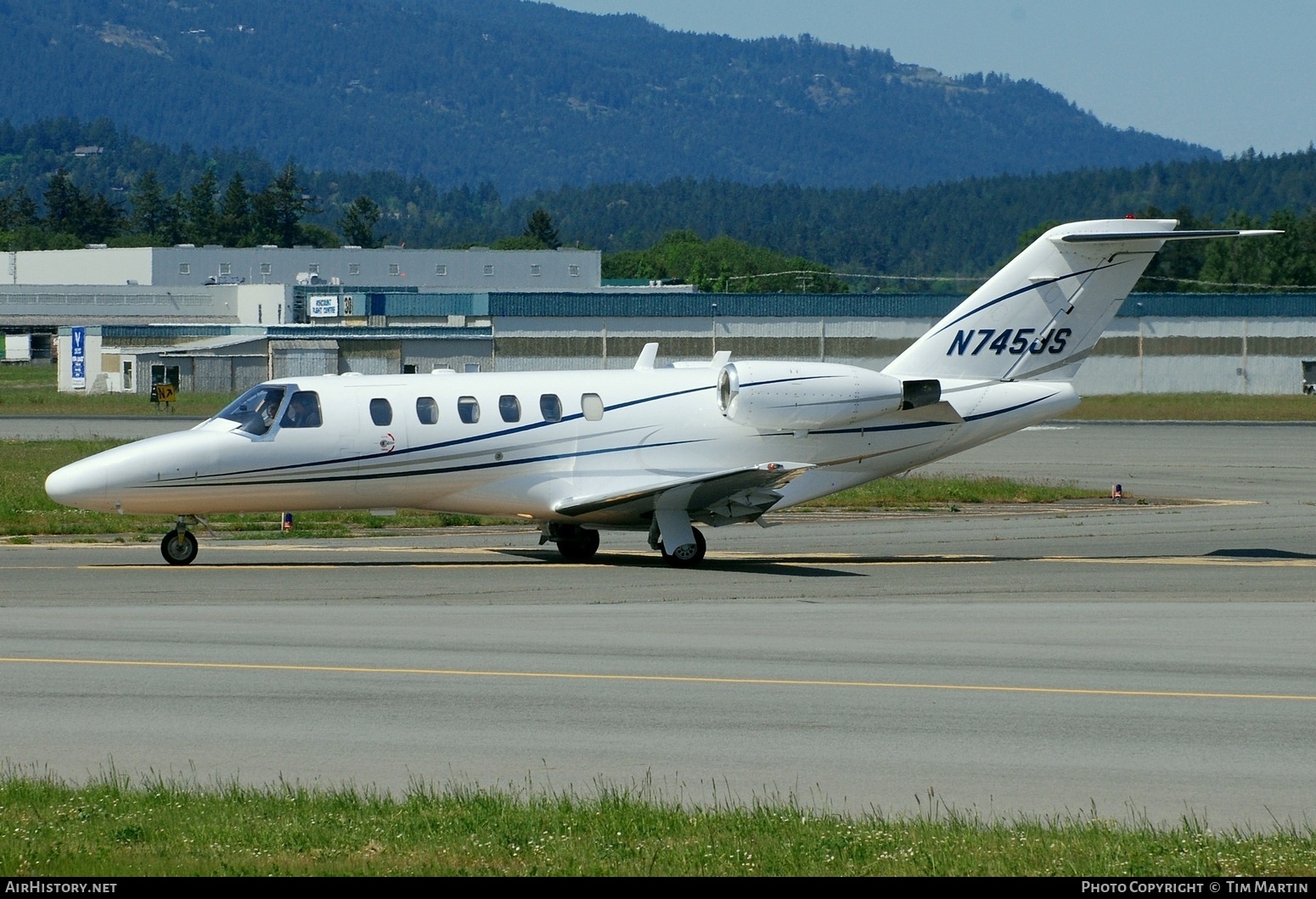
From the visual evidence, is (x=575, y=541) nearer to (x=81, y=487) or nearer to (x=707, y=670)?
(x=81, y=487)

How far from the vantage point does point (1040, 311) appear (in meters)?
24.8

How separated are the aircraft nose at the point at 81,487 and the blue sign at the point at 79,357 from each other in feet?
232

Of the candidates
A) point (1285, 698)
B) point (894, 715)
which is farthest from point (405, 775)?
point (1285, 698)

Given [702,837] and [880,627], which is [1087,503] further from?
[702,837]

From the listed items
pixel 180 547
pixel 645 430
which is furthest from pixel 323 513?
A: pixel 645 430

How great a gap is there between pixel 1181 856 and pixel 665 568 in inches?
580

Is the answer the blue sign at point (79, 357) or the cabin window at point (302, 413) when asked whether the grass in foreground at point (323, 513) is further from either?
the blue sign at point (79, 357)

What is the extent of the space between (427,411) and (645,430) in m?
3.17

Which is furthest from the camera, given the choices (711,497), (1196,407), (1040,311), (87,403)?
(87,403)

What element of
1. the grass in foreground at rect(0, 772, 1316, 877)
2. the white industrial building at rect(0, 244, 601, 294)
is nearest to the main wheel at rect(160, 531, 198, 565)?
the grass in foreground at rect(0, 772, 1316, 877)

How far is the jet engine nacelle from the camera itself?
23.2 meters

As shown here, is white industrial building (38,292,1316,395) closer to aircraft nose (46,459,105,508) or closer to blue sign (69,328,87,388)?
Answer: blue sign (69,328,87,388)

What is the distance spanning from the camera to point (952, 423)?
79.5 feet

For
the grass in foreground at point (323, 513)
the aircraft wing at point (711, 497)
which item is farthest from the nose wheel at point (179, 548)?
the aircraft wing at point (711, 497)
